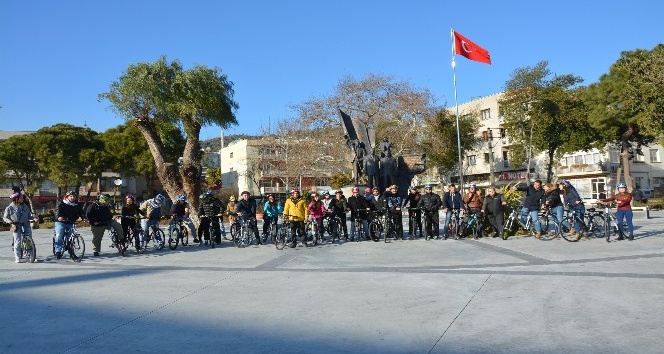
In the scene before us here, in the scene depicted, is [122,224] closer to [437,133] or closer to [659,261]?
[659,261]

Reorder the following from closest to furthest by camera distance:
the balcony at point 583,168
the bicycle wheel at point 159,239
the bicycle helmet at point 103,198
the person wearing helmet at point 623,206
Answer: the person wearing helmet at point 623,206 < the bicycle helmet at point 103,198 < the bicycle wheel at point 159,239 < the balcony at point 583,168

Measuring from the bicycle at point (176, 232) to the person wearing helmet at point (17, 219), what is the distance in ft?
11.6

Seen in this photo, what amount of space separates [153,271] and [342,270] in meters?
3.90

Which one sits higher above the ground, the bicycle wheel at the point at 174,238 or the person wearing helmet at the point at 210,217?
the person wearing helmet at the point at 210,217

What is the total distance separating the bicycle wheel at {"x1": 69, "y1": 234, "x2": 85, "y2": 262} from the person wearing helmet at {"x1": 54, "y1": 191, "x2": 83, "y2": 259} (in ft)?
0.38

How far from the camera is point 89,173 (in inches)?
2068

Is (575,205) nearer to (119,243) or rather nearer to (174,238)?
(174,238)

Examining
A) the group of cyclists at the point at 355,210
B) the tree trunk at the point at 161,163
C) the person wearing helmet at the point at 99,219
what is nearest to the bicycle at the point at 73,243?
the group of cyclists at the point at 355,210

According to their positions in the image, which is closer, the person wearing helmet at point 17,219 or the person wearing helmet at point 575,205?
the person wearing helmet at point 17,219

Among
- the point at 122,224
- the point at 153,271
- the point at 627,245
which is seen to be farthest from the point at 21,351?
the point at 627,245

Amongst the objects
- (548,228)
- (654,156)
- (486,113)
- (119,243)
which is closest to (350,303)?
(119,243)

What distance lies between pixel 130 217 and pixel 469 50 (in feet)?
69.3

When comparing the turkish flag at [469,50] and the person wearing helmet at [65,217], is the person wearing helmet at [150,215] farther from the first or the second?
the turkish flag at [469,50]

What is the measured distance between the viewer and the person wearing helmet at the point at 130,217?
1437 centimetres
